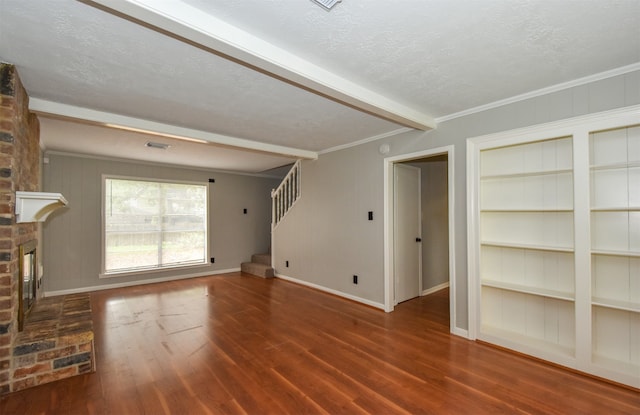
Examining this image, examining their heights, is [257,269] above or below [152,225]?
below

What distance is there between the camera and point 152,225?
5.90 meters

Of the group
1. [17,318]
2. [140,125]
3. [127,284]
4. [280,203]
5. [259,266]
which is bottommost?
[127,284]

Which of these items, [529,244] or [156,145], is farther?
[156,145]

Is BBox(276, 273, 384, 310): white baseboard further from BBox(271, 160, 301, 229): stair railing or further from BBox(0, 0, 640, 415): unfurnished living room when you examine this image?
BBox(271, 160, 301, 229): stair railing

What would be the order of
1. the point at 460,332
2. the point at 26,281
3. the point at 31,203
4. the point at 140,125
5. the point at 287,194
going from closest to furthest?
1. the point at 31,203
2. the point at 26,281
3. the point at 460,332
4. the point at 140,125
5. the point at 287,194

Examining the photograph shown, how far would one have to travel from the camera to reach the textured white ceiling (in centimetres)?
159

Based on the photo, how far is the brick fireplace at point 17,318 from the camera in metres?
2.10

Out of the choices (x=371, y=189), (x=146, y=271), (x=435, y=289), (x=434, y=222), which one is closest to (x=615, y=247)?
(x=371, y=189)

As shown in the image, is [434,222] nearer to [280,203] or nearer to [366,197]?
[366,197]

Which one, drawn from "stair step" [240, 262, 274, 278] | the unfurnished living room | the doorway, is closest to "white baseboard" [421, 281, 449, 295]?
the doorway

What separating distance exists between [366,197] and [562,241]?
2.28 metres

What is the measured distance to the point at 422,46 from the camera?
6.30 ft

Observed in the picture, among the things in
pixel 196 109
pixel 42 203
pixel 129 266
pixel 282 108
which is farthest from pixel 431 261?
pixel 129 266

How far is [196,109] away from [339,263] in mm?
3022
